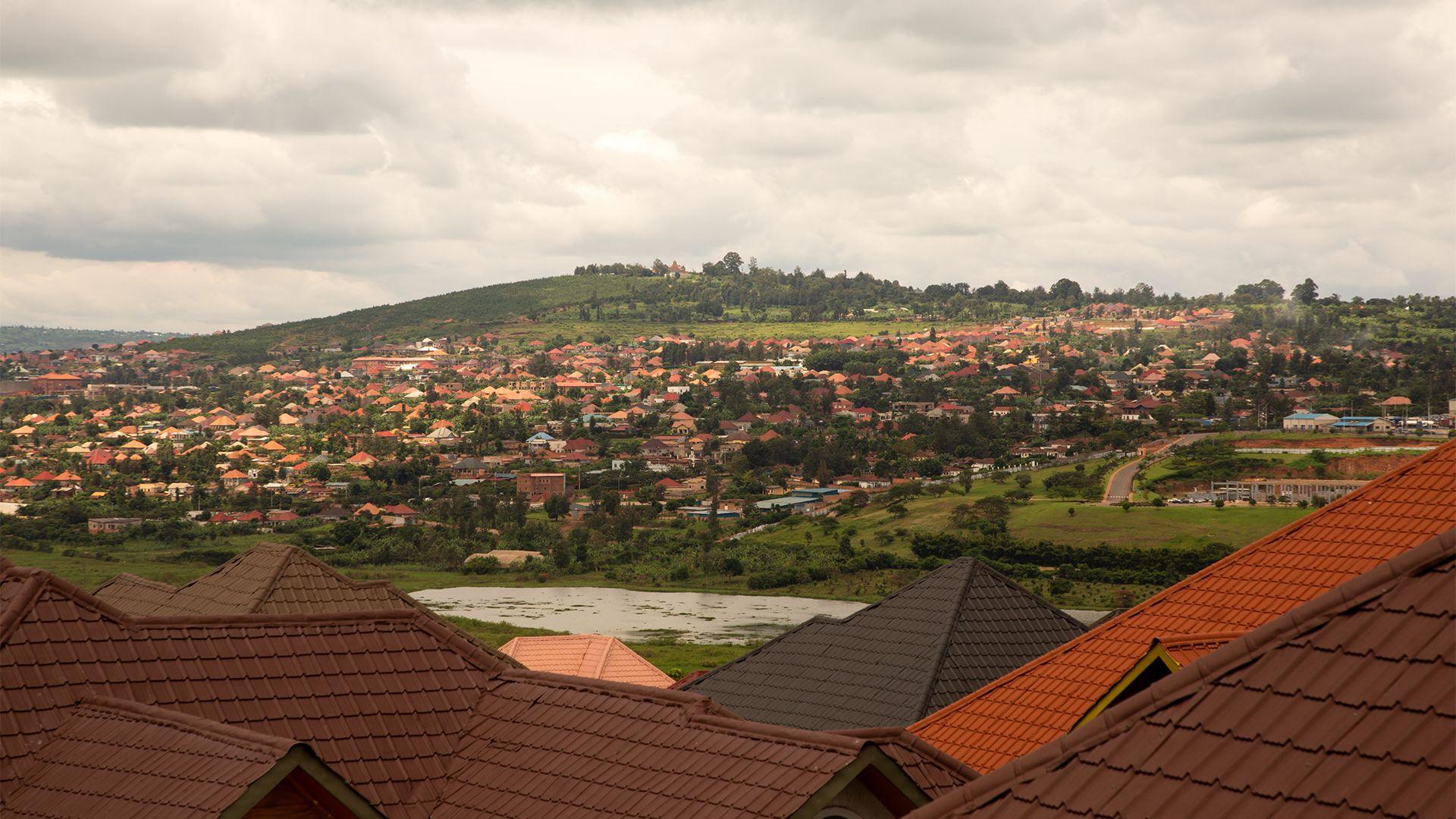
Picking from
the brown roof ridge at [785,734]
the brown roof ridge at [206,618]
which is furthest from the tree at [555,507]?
the brown roof ridge at [785,734]

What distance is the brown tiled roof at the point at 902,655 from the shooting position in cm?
1058

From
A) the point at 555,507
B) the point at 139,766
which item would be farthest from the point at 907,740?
the point at 555,507

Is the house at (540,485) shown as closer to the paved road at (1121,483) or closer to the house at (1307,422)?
the paved road at (1121,483)

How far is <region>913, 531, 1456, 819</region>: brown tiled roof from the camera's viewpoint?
279 cm

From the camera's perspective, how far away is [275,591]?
965 centimetres

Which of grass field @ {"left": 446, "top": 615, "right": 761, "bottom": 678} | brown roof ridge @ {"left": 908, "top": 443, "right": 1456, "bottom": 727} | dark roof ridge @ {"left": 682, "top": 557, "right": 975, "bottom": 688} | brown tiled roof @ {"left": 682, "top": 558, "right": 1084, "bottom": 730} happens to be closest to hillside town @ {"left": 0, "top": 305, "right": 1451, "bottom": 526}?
grass field @ {"left": 446, "top": 615, "right": 761, "bottom": 678}

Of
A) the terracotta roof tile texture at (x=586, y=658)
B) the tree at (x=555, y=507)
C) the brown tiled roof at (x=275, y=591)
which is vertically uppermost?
the brown tiled roof at (x=275, y=591)

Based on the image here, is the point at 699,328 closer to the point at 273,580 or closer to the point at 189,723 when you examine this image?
the point at 273,580

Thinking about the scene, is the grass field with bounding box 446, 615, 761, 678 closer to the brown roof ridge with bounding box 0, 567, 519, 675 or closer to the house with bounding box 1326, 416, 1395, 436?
the brown roof ridge with bounding box 0, 567, 519, 675

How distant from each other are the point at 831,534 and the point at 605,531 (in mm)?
11759

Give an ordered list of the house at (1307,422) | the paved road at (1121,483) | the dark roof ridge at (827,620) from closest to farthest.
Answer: the dark roof ridge at (827,620) < the paved road at (1121,483) < the house at (1307,422)

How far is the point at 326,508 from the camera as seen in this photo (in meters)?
78.9

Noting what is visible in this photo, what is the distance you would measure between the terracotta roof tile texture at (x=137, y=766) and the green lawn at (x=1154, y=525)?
5459cm

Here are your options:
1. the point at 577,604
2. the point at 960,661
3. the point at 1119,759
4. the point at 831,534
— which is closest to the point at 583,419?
the point at 831,534
